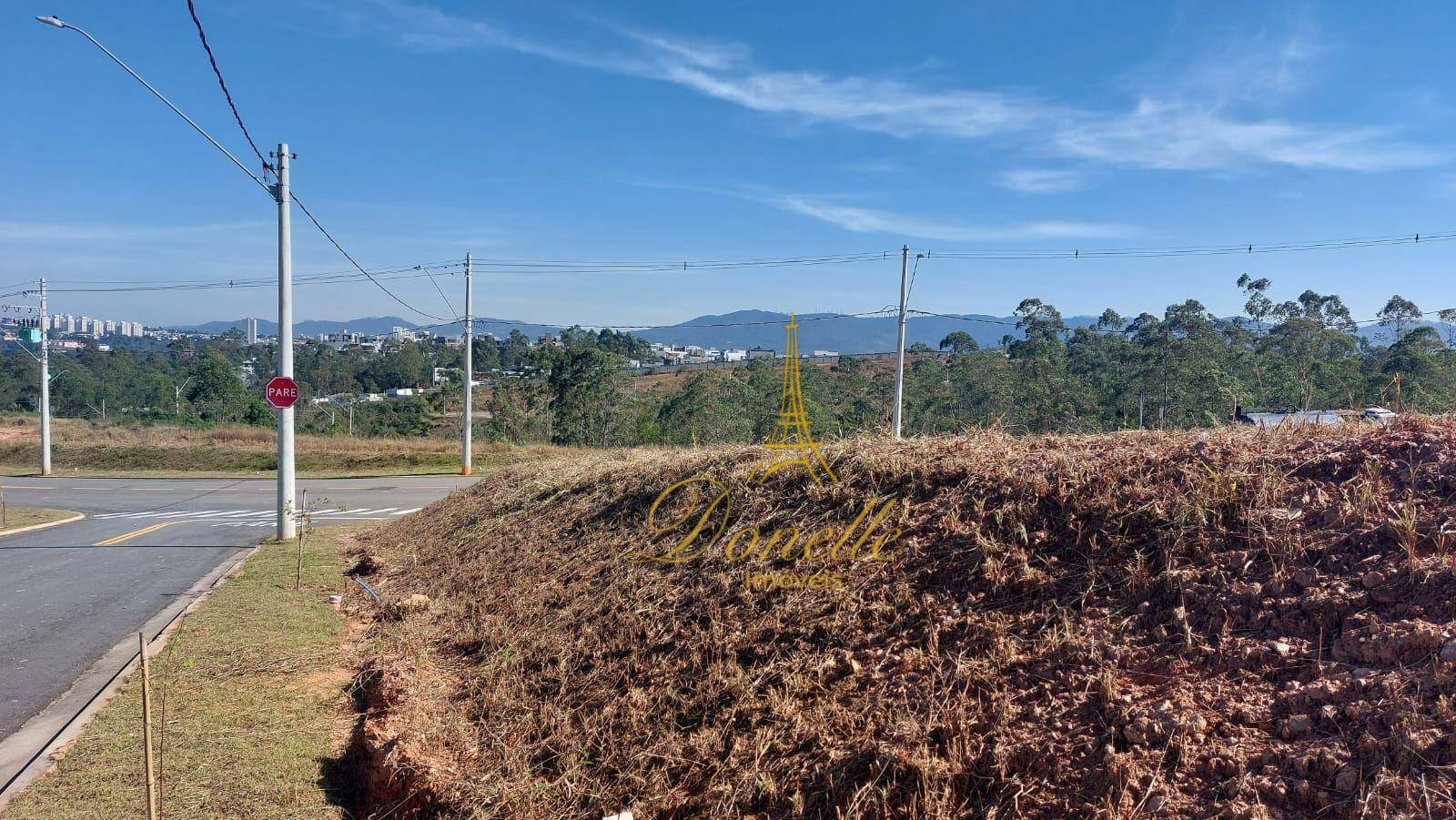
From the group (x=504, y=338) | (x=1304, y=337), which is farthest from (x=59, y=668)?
(x=504, y=338)

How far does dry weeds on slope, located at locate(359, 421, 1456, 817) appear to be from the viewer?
122 inches

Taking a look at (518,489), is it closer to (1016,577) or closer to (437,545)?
(437,545)

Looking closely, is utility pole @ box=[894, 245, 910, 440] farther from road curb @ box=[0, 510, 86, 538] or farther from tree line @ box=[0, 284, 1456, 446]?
road curb @ box=[0, 510, 86, 538]

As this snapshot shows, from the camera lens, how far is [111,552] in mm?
12953

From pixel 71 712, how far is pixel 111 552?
8.75 metres

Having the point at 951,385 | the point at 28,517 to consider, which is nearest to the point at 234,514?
the point at 28,517

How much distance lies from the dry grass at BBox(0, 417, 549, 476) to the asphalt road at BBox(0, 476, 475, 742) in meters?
4.29

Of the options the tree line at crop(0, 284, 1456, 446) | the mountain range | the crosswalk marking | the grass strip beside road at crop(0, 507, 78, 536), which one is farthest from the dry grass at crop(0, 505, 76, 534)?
the tree line at crop(0, 284, 1456, 446)

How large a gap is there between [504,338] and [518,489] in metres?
86.6

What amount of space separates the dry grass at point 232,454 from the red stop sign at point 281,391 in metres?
16.6

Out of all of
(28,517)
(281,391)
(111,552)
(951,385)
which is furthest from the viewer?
(951,385)

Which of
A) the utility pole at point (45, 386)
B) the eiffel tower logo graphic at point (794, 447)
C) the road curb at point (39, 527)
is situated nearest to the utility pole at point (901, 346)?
the eiffel tower logo graphic at point (794, 447)

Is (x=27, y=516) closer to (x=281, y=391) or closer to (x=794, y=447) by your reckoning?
(x=281, y=391)

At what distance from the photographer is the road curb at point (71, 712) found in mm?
4867
